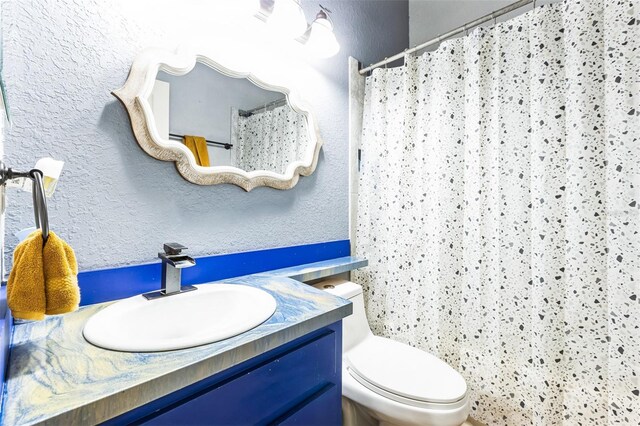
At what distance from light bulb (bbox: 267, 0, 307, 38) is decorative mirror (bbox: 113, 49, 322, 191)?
165 millimetres

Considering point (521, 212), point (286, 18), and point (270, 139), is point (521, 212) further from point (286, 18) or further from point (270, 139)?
point (286, 18)

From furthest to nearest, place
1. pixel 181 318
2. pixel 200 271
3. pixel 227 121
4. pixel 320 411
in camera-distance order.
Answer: pixel 227 121
pixel 200 271
pixel 181 318
pixel 320 411

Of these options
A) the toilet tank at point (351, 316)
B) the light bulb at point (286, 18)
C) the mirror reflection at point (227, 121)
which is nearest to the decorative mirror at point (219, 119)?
the mirror reflection at point (227, 121)

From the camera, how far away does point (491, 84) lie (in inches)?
50.7

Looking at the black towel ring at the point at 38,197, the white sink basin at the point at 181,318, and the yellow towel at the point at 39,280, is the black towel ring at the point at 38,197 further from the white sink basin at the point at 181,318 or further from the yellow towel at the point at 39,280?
the white sink basin at the point at 181,318

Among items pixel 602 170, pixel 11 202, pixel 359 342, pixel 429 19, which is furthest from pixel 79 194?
pixel 429 19

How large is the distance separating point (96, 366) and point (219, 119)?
0.94 m

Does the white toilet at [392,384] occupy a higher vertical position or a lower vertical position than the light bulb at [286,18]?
lower

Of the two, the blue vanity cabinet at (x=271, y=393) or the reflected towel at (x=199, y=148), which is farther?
the reflected towel at (x=199, y=148)

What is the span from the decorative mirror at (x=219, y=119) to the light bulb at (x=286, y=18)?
16cm

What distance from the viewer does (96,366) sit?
55 cm

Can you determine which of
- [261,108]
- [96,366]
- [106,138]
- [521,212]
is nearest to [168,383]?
[96,366]

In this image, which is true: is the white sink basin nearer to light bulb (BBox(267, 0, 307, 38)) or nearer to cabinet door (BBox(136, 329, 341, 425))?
cabinet door (BBox(136, 329, 341, 425))

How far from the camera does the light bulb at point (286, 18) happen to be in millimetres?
1248
